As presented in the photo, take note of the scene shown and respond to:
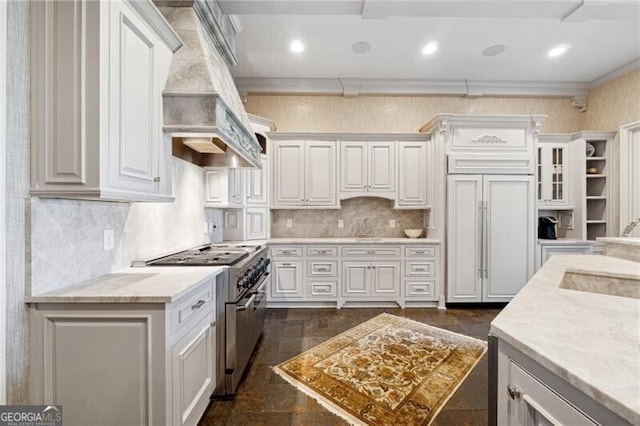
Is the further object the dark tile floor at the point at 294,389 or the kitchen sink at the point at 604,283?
the dark tile floor at the point at 294,389

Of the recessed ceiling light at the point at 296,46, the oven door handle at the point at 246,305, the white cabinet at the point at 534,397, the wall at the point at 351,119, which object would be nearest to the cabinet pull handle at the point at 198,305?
the oven door handle at the point at 246,305

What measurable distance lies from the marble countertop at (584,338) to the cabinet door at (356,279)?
266 centimetres

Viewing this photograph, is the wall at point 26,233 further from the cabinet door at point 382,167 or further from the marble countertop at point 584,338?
the cabinet door at point 382,167

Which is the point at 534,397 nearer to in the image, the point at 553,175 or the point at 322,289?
the point at 322,289

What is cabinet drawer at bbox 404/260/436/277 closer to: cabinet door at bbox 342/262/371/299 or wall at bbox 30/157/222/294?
cabinet door at bbox 342/262/371/299

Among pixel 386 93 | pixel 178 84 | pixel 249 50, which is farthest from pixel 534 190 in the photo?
pixel 178 84

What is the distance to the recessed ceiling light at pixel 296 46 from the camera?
356cm

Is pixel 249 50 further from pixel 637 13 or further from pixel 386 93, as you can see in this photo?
pixel 637 13

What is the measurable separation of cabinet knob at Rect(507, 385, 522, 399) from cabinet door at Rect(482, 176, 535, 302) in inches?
138

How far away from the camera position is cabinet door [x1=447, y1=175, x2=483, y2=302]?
409cm

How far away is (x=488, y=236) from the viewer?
13.5ft

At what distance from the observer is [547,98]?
4.82 meters

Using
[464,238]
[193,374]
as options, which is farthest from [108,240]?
[464,238]

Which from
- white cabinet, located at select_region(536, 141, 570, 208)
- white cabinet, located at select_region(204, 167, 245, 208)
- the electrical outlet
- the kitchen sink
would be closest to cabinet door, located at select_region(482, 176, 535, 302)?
white cabinet, located at select_region(536, 141, 570, 208)
